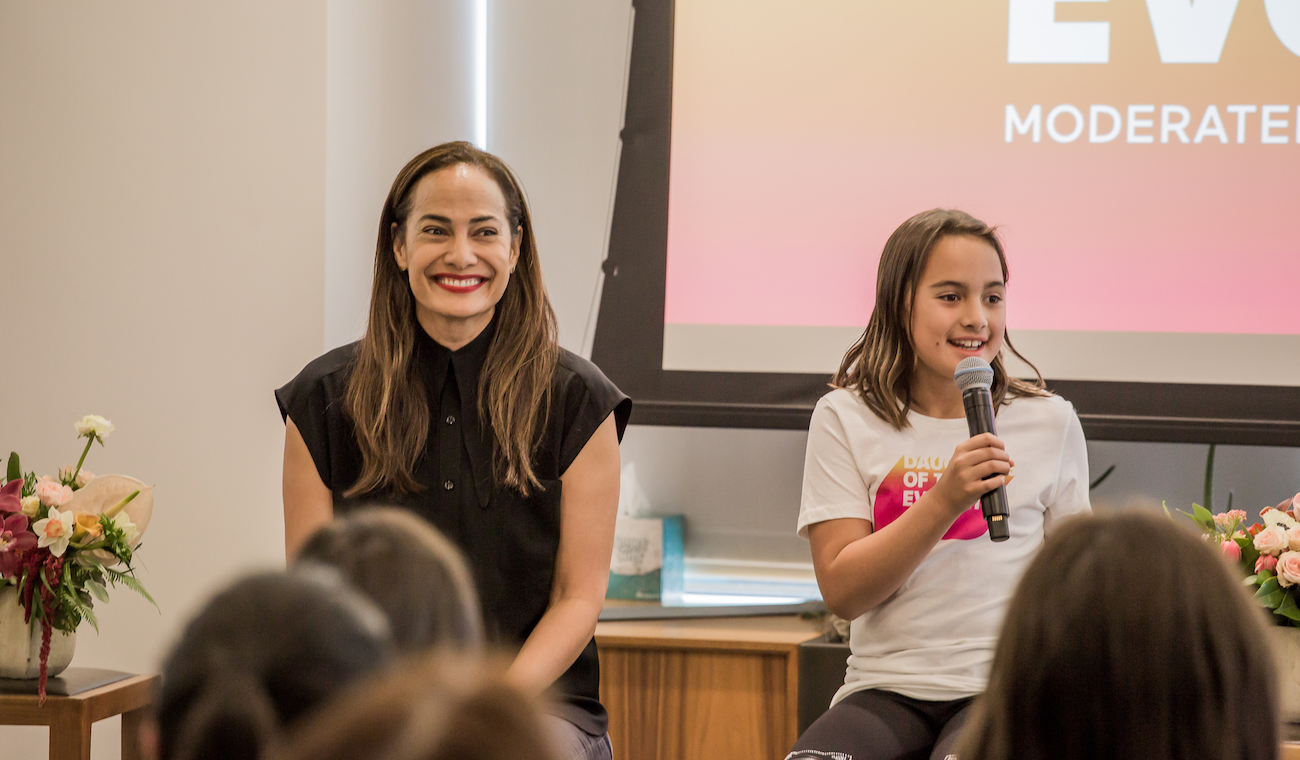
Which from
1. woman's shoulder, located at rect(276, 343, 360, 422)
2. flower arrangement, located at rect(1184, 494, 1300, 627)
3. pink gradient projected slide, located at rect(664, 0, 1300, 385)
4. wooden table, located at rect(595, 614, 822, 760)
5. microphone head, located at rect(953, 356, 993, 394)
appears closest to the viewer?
microphone head, located at rect(953, 356, 993, 394)

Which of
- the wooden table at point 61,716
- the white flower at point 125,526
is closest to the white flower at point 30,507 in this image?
the white flower at point 125,526

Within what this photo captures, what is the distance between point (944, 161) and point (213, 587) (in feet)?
8.23

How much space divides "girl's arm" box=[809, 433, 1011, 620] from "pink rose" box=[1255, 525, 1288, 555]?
0.49m

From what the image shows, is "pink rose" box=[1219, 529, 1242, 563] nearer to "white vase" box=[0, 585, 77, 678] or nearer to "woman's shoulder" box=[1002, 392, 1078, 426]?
"woman's shoulder" box=[1002, 392, 1078, 426]

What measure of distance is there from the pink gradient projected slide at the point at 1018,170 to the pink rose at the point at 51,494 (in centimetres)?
147

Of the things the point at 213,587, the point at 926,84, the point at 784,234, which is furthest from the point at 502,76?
the point at 213,587

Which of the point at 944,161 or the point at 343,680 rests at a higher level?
the point at 944,161

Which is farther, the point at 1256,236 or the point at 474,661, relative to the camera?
the point at 1256,236

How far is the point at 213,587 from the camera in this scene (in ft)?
1.75

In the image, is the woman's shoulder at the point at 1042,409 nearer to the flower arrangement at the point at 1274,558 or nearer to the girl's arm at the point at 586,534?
the flower arrangement at the point at 1274,558

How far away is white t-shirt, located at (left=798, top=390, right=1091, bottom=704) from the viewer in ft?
5.43

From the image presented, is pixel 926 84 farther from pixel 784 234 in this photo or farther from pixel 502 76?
pixel 502 76

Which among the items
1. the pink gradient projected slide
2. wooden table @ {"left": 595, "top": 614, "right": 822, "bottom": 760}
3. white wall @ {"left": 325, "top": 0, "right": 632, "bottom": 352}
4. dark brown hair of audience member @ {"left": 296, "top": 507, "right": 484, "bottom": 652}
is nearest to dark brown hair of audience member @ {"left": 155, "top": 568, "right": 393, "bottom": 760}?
dark brown hair of audience member @ {"left": 296, "top": 507, "right": 484, "bottom": 652}

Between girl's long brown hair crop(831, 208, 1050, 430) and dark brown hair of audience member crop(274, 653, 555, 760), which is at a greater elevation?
girl's long brown hair crop(831, 208, 1050, 430)
